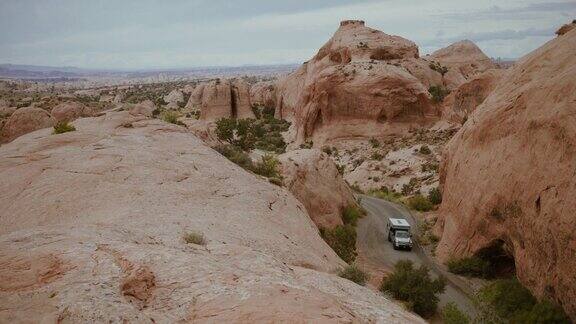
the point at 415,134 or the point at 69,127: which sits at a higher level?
the point at 69,127

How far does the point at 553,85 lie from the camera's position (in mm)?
16609

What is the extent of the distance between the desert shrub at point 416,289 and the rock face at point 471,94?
28.8 meters

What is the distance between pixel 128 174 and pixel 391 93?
138 ft

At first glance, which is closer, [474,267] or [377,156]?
[474,267]

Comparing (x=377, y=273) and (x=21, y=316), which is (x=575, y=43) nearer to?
(x=377, y=273)

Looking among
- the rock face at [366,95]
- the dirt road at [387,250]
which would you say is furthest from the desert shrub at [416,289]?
the rock face at [366,95]

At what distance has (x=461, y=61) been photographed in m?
78.8

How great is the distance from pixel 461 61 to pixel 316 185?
63433mm

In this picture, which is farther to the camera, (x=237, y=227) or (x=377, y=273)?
(x=377, y=273)

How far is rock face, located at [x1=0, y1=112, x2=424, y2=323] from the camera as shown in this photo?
21.7ft

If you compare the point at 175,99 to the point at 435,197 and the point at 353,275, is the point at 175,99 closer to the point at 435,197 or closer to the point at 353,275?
the point at 435,197

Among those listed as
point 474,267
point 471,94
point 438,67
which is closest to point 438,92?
point 438,67

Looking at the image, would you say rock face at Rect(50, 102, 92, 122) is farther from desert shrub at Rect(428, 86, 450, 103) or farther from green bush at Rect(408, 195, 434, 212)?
desert shrub at Rect(428, 86, 450, 103)

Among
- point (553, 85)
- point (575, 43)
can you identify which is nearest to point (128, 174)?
point (553, 85)
